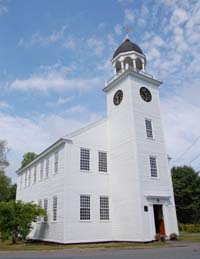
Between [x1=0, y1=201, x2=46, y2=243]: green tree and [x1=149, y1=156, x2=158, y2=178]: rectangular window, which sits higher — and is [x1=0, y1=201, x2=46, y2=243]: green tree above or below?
below

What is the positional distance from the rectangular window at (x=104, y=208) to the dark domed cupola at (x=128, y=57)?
11.1 meters

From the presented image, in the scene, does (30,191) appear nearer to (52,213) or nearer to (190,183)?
(52,213)

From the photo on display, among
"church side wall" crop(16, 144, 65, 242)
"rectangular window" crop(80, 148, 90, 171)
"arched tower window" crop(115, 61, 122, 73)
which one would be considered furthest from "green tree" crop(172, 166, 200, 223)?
"rectangular window" crop(80, 148, 90, 171)

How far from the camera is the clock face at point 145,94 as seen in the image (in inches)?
838

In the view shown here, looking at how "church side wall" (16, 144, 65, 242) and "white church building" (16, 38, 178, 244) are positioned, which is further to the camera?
"church side wall" (16, 144, 65, 242)

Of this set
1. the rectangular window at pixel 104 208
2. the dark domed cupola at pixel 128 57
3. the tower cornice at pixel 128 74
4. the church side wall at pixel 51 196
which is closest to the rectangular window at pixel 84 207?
the rectangular window at pixel 104 208

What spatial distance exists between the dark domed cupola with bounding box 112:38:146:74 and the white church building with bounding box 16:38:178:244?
0.09 meters

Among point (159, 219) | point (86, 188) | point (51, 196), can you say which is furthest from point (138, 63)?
point (51, 196)

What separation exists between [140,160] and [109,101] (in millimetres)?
7088

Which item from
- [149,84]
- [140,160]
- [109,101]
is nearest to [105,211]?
[140,160]

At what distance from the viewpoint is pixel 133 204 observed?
57.8 feet

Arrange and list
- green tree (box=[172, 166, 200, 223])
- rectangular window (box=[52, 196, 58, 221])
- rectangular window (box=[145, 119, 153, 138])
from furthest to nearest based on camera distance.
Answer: green tree (box=[172, 166, 200, 223]) → rectangular window (box=[145, 119, 153, 138]) → rectangular window (box=[52, 196, 58, 221])

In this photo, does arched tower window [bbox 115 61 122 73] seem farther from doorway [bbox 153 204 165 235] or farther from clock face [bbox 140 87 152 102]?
doorway [bbox 153 204 165 235]

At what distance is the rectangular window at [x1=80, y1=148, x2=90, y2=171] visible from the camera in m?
19.5
